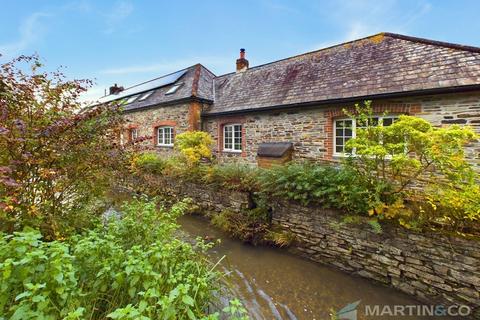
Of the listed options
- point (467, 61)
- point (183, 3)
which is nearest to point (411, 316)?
point (467, 61)

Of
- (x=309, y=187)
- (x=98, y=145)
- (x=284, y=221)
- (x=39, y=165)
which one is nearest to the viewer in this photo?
(x=39, y=165)

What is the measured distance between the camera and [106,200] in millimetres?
4156

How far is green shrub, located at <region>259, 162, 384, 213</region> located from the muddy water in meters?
1.30

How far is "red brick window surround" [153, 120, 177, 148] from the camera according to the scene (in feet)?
42.2

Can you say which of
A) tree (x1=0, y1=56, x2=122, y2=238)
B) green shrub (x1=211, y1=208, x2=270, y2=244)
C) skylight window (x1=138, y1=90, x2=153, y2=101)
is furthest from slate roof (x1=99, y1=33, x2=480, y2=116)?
tree (x1=0, y1=56, x2=122, y2=238)

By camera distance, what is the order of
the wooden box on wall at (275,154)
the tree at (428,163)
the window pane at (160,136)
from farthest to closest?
the window pane at (160,136), the wooden box on wall at (275,154), the tree at (428,163)

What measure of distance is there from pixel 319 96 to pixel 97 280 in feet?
26.1

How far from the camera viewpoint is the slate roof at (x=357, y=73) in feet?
20.9

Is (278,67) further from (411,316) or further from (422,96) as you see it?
(411,316)

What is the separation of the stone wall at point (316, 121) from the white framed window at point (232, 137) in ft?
0.91

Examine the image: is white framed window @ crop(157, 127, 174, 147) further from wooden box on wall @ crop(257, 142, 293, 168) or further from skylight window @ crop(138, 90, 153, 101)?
wooden box on wall @ crop(257, 142, 293, 168)

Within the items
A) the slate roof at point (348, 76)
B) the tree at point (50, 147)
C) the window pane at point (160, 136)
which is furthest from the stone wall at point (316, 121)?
the tree at point (50, 147)

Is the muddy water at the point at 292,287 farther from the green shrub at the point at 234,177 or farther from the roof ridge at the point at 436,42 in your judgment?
the roof ridge at the point at 436,42

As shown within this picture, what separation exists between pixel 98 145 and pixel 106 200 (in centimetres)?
120
